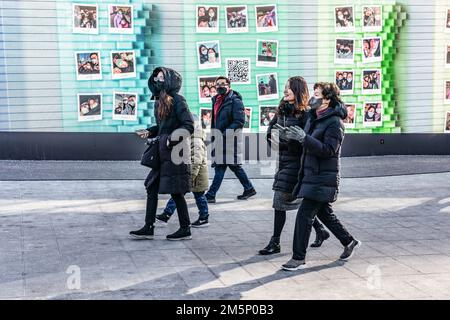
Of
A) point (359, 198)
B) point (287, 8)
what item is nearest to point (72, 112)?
point (287, 8)

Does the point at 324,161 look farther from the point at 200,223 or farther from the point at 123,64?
the point at 123,64

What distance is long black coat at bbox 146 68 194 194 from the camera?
23.8 ft

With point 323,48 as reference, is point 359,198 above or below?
below

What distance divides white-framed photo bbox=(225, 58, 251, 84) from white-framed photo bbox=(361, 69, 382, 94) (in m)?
2.38

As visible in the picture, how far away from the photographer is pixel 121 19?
43.5 feet

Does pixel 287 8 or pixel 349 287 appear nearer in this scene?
pixel 349 287

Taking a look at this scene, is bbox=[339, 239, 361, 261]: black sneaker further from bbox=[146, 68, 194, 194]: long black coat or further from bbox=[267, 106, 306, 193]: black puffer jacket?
bbox=[146, 68, 194, 194]: long black coat

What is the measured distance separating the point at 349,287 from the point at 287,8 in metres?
8.86

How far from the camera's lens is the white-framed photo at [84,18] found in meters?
13.1

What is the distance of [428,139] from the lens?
14.6 meters

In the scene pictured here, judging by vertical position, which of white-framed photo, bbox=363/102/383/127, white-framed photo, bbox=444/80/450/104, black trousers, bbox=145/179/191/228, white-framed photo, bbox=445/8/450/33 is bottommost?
black trousers, bbox=145/179/191/228

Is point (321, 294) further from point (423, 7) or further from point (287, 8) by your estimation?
point (423, 7)

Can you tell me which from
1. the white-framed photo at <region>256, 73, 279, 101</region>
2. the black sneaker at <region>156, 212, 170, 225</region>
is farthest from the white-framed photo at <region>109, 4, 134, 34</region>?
the black sneaker at <region>156, 212, 170, 225</region>

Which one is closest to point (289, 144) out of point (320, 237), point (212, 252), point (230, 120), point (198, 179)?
point (320, 237)
